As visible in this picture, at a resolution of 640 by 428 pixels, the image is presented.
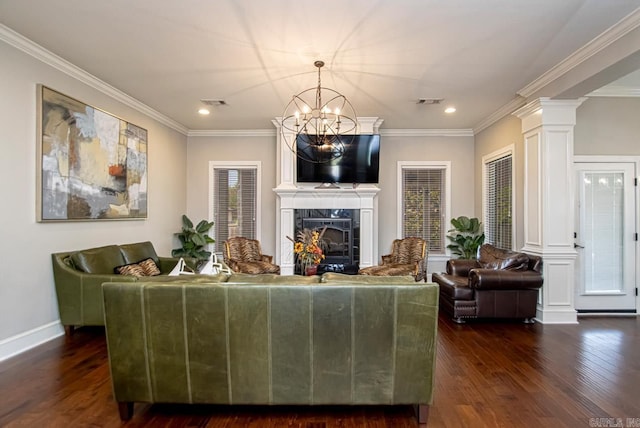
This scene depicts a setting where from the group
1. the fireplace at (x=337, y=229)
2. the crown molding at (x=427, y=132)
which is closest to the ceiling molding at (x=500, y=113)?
the crown molding at (x=427, y=132)

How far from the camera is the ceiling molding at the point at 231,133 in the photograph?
248 inches

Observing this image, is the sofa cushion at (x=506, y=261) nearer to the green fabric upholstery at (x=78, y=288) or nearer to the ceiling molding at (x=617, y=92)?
the ceiling molding at (x=617, y=92)

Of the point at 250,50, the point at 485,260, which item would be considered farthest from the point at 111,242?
the point at 485,260

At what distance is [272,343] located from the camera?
1.98 metres

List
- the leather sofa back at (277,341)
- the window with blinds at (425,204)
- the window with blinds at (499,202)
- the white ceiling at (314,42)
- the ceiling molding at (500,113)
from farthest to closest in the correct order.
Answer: the window with blinds at (425,204) < the window with blinds at (499,202) < the ceiling molding at (500,113) < the white ceiling at (314,42) < the leather sofa back at (277,341)

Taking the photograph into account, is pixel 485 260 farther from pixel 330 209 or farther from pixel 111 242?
pixel 111 242

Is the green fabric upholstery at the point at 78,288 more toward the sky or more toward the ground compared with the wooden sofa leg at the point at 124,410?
more toward the sky

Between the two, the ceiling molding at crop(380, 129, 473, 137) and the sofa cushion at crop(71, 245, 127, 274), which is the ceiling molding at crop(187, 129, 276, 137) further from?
the sofa cushion at crop(71, 245, 127, 274)

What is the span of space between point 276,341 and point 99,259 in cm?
289

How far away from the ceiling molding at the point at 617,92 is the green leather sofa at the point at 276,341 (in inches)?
175

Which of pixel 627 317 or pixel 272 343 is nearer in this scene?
pixel 272 343

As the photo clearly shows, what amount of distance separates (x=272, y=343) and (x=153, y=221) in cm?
417

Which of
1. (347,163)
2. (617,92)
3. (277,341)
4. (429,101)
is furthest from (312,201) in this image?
(617,92)

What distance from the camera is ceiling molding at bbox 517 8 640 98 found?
272 cm
